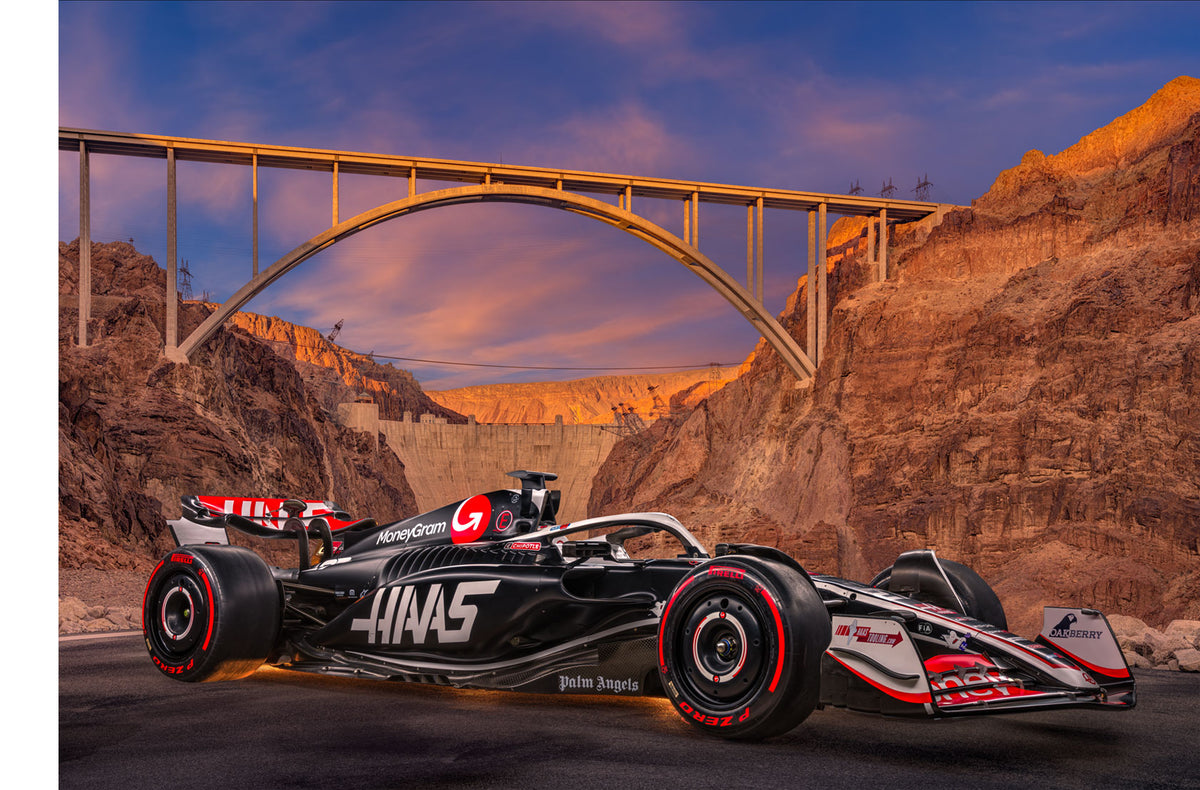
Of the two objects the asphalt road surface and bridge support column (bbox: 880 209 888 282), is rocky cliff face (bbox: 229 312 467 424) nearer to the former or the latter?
bridge support column (bbox: 880 209 888 282)

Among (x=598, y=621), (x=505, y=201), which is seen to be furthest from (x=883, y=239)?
(x=598, y=621)

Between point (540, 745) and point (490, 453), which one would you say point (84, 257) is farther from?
point (490, 453)

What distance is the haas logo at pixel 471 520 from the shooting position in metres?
8.15

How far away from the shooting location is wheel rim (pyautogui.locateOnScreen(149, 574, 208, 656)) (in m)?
7.73

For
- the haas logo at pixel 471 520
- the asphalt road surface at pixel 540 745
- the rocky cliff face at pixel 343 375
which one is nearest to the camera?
the asphalt road surface at pixel 540 745

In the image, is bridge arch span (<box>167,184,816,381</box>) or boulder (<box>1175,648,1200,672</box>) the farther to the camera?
bridge arch span (<box>167,184,816,381</box>)

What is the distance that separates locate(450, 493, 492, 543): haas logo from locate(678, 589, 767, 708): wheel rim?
2.71 meters

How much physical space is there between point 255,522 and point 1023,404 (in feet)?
99.2

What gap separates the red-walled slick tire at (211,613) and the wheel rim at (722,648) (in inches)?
147

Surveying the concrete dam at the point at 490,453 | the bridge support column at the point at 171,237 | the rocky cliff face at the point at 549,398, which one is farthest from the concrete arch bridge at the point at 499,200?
the rocky cliff face at the point at 549,398

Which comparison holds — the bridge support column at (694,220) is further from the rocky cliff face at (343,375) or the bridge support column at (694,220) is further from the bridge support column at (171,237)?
the rocky cliff face at (343,375)

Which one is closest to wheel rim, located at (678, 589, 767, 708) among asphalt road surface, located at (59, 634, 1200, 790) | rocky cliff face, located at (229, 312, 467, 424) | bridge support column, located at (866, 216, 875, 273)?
asphalt road surface, located at (59, 634, 1200, 790)

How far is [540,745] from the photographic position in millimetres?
5473

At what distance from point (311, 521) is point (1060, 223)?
36846mm
